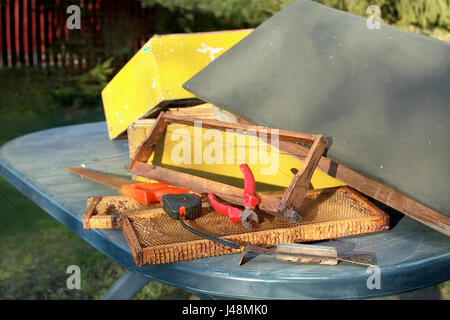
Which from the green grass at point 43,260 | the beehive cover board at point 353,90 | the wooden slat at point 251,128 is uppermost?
the beehive cover board at point 353,90

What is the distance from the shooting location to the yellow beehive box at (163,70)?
1.68 m

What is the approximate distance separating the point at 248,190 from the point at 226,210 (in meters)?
0.07

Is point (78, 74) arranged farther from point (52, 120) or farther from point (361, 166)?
point (361, 166)

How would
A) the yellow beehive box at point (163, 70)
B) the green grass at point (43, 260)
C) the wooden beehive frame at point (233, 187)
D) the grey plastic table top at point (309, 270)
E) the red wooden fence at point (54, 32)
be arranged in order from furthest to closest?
1. the red wooden fence at point (54, 32)
2. the green grass at point (43, 260)
3. the yellow beehive box at point (163, 70)
4. the wooden beehive frame at point (233, 187)
5. the grey plastic table top at point (309, 270)

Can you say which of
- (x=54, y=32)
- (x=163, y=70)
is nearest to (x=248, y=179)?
(x=163, y=70)

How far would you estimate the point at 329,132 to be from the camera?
1.23 metres

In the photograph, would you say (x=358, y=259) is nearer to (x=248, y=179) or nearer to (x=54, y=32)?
(x=248, y=179)

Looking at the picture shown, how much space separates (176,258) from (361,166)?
1.42ft

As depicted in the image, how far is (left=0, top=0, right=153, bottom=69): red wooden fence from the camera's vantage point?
215 inches

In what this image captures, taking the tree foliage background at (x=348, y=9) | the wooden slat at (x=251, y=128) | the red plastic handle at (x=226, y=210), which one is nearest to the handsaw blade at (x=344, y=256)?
the red plastic handle at (x=226, y=210)

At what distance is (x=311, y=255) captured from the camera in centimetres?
109

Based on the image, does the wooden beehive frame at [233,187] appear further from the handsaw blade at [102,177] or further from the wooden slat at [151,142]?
the handsaw blade at [102,177]

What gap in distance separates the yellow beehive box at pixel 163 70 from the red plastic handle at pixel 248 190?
14.5 inches

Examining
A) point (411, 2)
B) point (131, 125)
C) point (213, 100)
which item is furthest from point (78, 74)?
point (213, 100)
